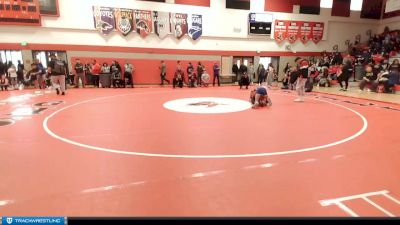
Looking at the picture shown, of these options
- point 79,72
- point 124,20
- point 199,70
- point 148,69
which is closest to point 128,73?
point 148,69

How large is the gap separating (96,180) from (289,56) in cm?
1807

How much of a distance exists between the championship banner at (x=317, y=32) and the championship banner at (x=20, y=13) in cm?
1711

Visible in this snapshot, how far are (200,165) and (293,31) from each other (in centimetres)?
1749

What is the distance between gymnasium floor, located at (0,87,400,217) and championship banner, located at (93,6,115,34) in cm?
926

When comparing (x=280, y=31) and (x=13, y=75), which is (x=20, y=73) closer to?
(x=13, y=75)

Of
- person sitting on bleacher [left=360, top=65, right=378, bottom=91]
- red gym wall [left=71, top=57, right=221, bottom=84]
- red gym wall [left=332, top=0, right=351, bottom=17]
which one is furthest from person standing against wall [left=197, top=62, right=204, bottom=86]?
red gym wall [left=332, top=0, right=351, bottom=17]

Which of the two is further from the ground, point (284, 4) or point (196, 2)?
point (284, 4)

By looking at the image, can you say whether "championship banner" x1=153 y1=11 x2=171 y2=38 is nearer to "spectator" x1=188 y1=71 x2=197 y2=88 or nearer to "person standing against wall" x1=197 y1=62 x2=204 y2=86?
"person standing against wall" x1=197 y1=62 x2=204 y2=86

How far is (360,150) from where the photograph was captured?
4.20 m

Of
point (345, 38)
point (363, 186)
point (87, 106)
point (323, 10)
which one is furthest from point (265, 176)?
point (345, 38)

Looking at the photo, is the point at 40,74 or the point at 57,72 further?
the point at 40,74

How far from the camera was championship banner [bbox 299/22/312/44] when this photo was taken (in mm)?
18750

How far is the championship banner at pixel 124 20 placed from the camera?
588 inches

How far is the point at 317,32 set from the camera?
754 inches
